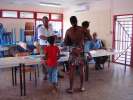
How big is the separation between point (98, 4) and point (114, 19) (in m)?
1.23

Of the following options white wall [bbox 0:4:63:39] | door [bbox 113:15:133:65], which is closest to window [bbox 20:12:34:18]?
white wall [bbox 0:4:63:39]

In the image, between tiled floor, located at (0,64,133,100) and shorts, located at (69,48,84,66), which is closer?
tiled floor, located at (0,64,133,100)

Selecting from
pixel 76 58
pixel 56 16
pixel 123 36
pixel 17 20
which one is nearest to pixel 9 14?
pixel 17 20

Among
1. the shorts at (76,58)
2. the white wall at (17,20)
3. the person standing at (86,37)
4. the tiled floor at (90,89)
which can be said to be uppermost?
the white wall at (17,20)

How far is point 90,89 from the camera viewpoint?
4492 millimetres

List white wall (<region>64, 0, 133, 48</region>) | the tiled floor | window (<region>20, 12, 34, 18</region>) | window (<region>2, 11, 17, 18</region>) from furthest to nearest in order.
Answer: window (<region>20, 12, 34, 18</region>)
window (<region>2, 11, 17, 18</region>)
white wall (<region>64, 0, 133, 48</region>)
the tiled floor

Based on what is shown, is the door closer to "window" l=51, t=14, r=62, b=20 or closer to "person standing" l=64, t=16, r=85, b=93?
"person standing" l=64, t=16, r=85, b=93

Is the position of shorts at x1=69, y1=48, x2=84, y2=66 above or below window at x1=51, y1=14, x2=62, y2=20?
below

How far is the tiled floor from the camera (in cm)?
399

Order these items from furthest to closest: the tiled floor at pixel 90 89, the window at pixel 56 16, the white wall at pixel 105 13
A: the window at pixel 56 16 → the white wall at pixel 105 13 → the tiled floor at pixel 90 89

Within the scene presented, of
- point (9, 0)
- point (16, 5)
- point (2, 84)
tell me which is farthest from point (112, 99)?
point (16, 5)

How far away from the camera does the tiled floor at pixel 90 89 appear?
3994mm

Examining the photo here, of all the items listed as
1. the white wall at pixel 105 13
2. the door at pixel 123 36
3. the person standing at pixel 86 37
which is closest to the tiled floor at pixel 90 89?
the person standing at pixel 86 37

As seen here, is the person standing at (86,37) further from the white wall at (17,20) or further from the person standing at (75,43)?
the white wall at (17,20)
